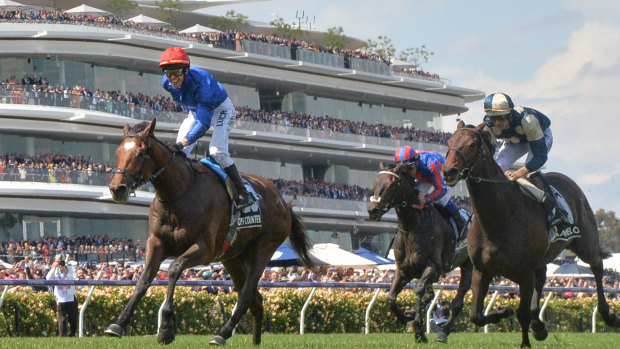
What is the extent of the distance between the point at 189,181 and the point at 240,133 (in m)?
37.5

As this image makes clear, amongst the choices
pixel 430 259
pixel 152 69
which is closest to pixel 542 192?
pixel 430 259

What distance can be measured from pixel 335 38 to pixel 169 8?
364 inches

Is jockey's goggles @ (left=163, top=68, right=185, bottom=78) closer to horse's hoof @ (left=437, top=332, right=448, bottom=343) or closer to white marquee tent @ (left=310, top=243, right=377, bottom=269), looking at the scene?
horse's hoof @ (left=437, top=332, right=448, bottom=343)

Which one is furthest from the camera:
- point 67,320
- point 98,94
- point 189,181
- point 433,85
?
point 433,85

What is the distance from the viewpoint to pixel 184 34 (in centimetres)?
4703

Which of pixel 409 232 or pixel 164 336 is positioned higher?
pixel 409 232

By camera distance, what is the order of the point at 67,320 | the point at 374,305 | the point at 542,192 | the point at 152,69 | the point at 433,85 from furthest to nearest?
the point at 433,85 → the point at 152,69 → the point at 374,305 → the point at 67,320 → the point at 542,192

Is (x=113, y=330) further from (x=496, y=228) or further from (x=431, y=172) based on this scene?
(x=431, y=172)

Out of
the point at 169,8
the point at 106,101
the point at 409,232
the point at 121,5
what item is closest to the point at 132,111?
the point at 106,101

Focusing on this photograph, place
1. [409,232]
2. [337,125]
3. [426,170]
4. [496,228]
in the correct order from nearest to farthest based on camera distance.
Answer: [496,228]
[409,232]
[426,170]
[337,125]

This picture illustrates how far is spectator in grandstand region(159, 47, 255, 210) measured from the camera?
8.59 m

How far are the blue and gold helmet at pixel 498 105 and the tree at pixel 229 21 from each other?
1748 inches

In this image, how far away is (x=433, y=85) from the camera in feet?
181

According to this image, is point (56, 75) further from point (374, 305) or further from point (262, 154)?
point (374, 305)
